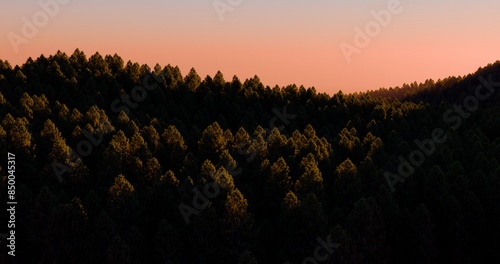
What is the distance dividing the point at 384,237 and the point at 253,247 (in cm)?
1161

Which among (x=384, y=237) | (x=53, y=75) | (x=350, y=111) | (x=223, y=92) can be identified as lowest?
(x=384, y=237)

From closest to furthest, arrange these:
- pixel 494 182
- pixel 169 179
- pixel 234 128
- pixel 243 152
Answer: pixel 169 179, pixel 494 182, pixel 243 152, pixel 234 128

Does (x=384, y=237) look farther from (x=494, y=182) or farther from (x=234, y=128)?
(x=234, y=128)

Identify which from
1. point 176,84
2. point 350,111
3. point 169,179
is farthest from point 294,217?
point 176,84

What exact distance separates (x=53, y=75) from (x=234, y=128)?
53518 millimetres

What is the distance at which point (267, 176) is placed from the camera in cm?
6147

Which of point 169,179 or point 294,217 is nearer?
point 294,217

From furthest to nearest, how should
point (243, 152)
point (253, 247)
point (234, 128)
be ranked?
point (234, 128)
point (243, 152)
point (253, 247)

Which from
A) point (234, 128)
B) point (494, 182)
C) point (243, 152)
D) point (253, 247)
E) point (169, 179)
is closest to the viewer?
point (253, 247)

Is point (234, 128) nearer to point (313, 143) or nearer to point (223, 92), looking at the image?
point (223, 92)

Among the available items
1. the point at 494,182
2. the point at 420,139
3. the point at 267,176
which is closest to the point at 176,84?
the point at 420,139

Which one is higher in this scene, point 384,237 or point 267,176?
point 267,176

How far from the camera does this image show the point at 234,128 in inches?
4577

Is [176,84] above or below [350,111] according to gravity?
above
